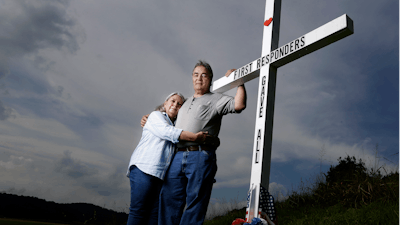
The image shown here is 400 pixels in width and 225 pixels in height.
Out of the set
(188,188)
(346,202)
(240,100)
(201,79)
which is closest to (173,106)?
(201,79)

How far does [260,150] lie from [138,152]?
1.25 m

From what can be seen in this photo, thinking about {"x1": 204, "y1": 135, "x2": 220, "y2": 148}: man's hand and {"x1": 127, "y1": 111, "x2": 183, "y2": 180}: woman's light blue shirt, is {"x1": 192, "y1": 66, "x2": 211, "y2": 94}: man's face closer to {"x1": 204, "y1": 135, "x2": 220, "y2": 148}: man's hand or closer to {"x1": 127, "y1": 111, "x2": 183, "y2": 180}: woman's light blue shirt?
{"x1": 127, "y1": 111, "x2": 183, "y2": 180}: woman's light blue shirt

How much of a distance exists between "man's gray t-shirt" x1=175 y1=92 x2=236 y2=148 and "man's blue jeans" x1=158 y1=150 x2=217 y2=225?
17 centimetres

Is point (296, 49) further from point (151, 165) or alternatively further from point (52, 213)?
point (52, 213)

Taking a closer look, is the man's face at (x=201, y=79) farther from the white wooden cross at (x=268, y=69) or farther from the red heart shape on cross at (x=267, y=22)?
the red heart shape on cross at (x=267, y=22)

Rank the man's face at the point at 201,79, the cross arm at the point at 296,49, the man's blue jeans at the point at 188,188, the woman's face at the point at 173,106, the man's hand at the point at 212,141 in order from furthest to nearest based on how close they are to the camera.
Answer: the woman's face at the point at 173,106, the man's face at the point at 201,79, the man's hand at the point at 212,141, the man's blue jeans at the point at 188,188, the cross arm at the point at 296,49

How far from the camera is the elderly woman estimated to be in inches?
99.8

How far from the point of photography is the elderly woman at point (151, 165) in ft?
8.32

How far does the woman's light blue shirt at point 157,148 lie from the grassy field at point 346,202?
2.20 meters

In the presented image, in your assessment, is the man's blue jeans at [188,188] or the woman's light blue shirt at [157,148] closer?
the man's blue jeans at [188,188]

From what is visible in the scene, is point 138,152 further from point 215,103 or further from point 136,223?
point 215,103

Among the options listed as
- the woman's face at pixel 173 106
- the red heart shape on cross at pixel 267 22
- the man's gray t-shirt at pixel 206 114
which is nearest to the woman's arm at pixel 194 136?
the man's gray t-shirt at pixel 206 114

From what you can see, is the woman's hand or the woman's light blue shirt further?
the woman's light blue shirt

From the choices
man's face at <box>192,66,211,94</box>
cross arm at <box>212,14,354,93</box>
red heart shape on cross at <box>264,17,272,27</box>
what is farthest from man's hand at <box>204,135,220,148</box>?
red heart shape on cross at <box>264,17,272,27</box>
